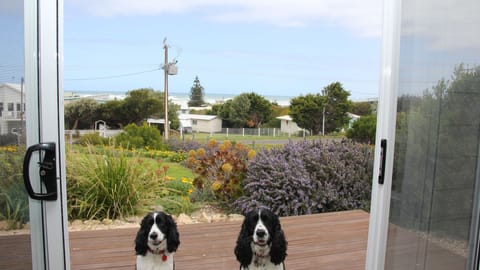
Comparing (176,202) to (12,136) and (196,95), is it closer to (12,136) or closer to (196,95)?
(196,95)

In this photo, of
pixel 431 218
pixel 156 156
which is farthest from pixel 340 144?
pixel 431 218

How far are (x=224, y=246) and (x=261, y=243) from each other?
3.40ft

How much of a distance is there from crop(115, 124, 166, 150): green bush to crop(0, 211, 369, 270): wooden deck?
3.07 metres

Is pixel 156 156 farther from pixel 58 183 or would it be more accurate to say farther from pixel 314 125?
pixel 58 183

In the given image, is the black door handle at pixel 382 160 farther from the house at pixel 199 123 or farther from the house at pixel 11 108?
the house at pixel 199 123

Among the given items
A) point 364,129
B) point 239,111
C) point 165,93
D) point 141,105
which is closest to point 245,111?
point 239,111

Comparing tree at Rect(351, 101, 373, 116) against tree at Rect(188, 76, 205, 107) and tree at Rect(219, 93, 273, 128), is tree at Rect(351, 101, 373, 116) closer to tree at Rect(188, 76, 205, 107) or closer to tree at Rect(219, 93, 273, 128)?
tree at Rect(219, 93, 273, 128)

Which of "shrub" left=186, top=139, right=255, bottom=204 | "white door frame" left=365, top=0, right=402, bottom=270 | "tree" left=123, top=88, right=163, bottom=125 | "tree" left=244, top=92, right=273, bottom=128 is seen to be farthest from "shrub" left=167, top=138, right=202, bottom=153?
"white door frame" left=365, top=0, right=402, bottom=270

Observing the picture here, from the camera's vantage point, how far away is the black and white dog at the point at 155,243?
5.88ft

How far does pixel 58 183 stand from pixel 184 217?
2.76 meters

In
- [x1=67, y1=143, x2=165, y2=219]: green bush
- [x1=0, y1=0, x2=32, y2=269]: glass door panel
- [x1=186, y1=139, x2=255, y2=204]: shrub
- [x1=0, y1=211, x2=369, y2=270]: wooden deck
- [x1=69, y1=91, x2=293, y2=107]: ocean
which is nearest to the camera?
[x1=0, y1=0, x2=32, y2=269]: glass door panel

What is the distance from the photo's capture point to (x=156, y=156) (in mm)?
5750

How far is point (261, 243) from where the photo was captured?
5.81 feet

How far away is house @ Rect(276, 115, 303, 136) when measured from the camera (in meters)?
6.37
